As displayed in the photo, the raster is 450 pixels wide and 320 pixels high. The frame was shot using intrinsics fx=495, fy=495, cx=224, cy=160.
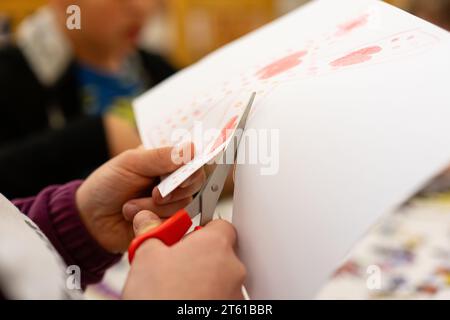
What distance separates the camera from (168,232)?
36 centimetres

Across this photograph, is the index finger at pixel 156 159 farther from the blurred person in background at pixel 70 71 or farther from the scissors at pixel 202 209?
the blurred person in background at pixel 70 71

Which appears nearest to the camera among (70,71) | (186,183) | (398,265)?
(186,183)

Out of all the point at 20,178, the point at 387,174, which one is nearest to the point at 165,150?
the point at 387,174

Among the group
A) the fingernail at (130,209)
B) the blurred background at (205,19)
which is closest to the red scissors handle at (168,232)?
the fingernail at (130,209)

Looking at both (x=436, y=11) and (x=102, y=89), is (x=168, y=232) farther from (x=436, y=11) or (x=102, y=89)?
(x=436, y=11)

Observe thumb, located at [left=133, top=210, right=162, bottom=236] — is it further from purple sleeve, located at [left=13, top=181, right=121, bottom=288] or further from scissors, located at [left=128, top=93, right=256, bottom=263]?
purple sleeve, located at [left=13, top=181, right=121, bottom=288]

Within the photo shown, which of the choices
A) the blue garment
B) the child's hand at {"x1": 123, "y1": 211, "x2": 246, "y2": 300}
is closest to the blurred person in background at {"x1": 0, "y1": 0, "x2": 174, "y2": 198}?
the blue garment

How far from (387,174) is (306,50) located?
0.19 m

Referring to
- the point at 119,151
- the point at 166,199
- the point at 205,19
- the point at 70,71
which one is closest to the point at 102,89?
the point at 70,71

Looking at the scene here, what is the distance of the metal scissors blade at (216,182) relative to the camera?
1.26ft

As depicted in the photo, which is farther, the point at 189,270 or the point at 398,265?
the point at 398,265

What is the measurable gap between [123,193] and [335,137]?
0.83ft
